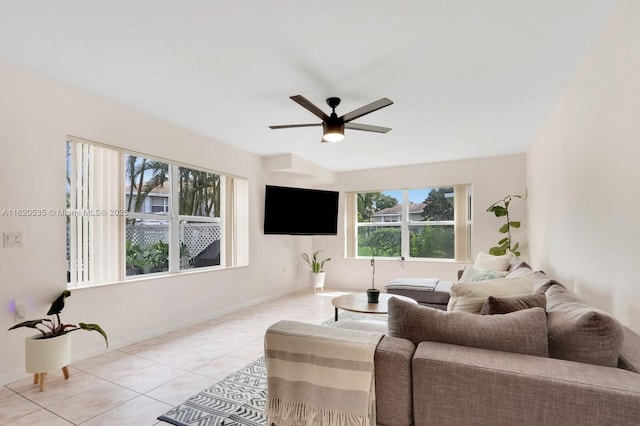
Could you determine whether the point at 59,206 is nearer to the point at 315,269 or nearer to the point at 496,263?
the point at 315,269

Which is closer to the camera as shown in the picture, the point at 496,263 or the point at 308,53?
the point at 308,53

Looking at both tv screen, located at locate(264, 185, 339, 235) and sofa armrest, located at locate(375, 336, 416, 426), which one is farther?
tv screen, located at locate(264, 185, 339, 235)

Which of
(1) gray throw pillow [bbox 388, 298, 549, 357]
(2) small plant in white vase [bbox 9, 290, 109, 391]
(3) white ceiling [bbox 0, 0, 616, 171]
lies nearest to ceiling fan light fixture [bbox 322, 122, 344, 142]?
(3) white ceiling [bbox 0, 0, 616, 171]

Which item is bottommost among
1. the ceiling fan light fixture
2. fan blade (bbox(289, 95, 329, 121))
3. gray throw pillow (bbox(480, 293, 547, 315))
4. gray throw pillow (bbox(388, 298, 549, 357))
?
gray throw pillow (bbox(388, 298, 549, 357))

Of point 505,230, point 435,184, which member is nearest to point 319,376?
point 505,230

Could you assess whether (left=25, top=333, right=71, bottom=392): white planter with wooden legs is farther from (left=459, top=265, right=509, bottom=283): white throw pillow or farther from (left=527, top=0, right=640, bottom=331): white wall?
(left=459, top=265, right=509, bottom=283): white throw pillow

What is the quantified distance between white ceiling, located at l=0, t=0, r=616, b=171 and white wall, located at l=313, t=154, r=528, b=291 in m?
1.70

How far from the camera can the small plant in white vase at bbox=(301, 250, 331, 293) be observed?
577 cm

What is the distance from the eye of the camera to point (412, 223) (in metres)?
5.85

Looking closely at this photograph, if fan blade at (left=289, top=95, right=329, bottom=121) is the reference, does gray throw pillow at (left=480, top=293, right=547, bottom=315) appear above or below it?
below

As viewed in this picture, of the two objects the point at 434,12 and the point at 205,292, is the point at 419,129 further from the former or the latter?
the point at 205,292

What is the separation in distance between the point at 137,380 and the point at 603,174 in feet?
11.3

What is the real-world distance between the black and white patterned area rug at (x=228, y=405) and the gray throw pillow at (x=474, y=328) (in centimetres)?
110

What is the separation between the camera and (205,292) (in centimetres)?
406
